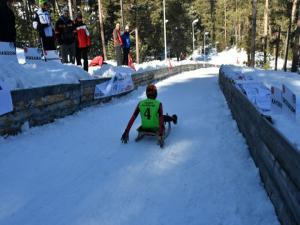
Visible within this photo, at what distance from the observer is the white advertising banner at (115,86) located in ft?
40.3

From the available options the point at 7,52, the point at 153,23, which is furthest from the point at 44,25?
the point at 153,23

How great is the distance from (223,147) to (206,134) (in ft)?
3.44

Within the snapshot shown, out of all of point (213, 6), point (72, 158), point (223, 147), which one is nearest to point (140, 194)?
point (72, 158)

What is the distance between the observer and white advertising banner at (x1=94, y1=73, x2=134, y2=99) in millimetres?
12289

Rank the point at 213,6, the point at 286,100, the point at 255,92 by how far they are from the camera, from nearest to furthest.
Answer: the point at 286,100, the point at 255,92, the point at 213,6

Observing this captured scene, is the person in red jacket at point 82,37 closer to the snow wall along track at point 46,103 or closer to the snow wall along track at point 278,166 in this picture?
the snow wall along track at point 46,103

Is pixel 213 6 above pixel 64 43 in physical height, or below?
above

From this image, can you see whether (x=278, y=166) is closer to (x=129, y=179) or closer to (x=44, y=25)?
(x=129, y=179)

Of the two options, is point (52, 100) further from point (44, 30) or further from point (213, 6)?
point (213, 6)

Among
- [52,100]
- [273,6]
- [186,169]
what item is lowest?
[186,169]

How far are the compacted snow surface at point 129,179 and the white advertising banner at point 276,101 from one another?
37.0 inches

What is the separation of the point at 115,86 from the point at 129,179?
8570 mm

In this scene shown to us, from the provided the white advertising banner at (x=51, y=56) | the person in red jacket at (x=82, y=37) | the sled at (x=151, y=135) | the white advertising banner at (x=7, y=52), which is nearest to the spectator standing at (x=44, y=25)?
the white advertising banner at (x=51, y=56)

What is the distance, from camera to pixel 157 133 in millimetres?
7121
